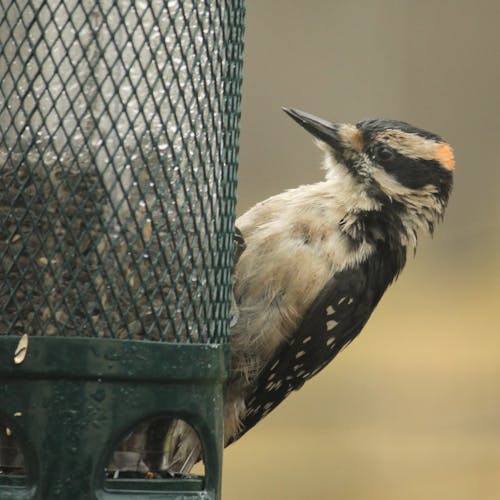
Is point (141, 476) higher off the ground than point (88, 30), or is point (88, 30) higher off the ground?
point (88, 30)

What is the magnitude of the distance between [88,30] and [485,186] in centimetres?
606

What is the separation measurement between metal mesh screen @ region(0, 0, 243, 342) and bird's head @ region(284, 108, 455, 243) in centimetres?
135

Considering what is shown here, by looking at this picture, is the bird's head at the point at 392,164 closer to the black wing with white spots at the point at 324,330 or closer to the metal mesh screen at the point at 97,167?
the black wing with white spots at the point at 324,330

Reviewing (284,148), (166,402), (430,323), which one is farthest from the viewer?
(430,323)

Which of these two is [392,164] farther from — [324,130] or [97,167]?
[97,167]

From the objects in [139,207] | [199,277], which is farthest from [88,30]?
[199,277]

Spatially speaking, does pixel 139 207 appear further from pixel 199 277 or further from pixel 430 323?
pixel 430 323

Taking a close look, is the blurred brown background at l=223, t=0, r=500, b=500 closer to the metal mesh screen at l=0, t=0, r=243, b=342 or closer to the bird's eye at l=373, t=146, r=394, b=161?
the bird's eye at l=373, t=146, r=394, b=161

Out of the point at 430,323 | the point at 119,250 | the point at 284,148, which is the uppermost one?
the point at 284,148

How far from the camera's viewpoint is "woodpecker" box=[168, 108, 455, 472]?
4.93 meters

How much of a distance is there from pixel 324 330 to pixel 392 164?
2.18ft

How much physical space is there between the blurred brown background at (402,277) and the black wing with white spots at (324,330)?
3.63 meters

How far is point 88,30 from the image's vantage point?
3541 millimetres

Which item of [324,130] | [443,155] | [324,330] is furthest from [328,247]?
[443,155]
